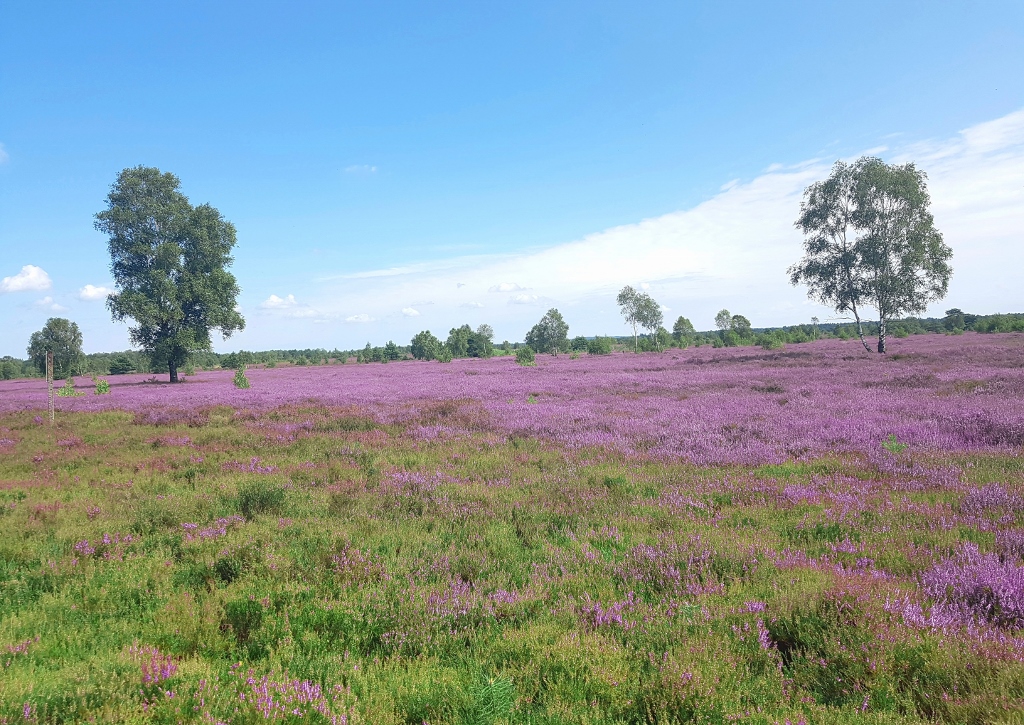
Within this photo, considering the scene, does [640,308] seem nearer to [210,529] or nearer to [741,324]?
[741,324]

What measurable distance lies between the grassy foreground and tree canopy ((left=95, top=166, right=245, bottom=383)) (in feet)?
110

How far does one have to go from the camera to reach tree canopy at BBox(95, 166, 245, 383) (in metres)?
36.8

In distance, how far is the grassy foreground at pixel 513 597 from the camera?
3055mm

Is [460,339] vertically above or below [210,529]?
above

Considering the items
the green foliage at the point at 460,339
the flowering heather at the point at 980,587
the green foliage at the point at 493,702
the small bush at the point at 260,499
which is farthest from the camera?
the green foliage at the point at 460,339

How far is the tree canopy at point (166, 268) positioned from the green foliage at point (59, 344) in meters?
46.8

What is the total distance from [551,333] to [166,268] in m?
58.6

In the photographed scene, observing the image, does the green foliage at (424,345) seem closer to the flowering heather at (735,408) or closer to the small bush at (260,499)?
the flowering heather at (735,408)

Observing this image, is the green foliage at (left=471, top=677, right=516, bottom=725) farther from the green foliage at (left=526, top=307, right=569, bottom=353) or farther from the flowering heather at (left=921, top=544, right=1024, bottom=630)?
the green foliage at (left=526, top=307, right=569, bottom=353)

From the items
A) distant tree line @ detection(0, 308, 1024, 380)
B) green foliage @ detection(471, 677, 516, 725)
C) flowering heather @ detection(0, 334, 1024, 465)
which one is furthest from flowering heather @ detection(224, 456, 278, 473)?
distant tree line @ detection(0, 308, 1024, 380)

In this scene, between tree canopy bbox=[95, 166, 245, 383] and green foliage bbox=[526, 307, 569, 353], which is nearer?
tree canopy bbox=[95, 166, 245, 383]

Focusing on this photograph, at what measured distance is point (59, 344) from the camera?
2813 inches

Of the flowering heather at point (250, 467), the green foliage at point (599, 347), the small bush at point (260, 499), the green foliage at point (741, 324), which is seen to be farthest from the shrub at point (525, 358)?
the green foliage at point (741, 324)

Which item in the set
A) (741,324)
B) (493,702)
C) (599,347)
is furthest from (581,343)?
(493,702)
